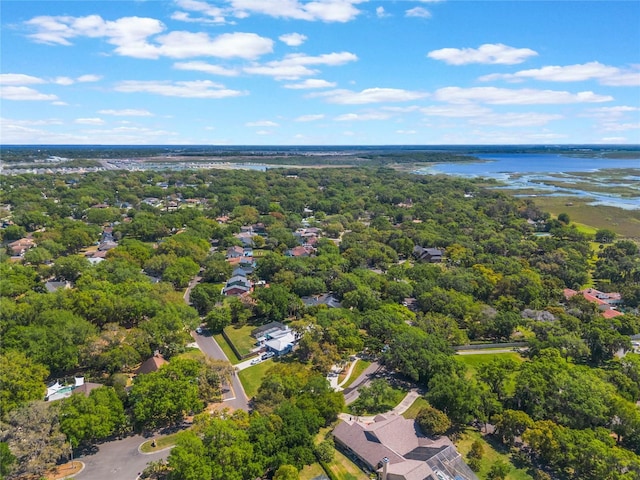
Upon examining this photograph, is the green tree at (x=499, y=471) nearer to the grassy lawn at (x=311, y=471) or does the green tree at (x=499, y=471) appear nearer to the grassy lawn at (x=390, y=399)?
the grassy lawn at (x=390, y=399)

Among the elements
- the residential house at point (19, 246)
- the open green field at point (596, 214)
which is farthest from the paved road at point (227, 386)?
the open green field at point (596, 214)

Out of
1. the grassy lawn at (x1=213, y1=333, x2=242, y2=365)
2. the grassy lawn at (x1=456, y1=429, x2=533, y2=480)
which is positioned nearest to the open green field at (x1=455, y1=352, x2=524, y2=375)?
the grassy lawn at (x1=456, y1=429, x2=533, y2=480)

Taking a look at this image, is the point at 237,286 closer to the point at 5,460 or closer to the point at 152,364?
the point at 152,364

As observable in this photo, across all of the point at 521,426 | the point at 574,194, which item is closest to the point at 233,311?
the point at 521,426

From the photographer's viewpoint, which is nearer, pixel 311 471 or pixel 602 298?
pixel 311 471

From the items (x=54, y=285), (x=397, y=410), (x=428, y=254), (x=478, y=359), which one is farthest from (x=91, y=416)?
(x=428, y=254)
